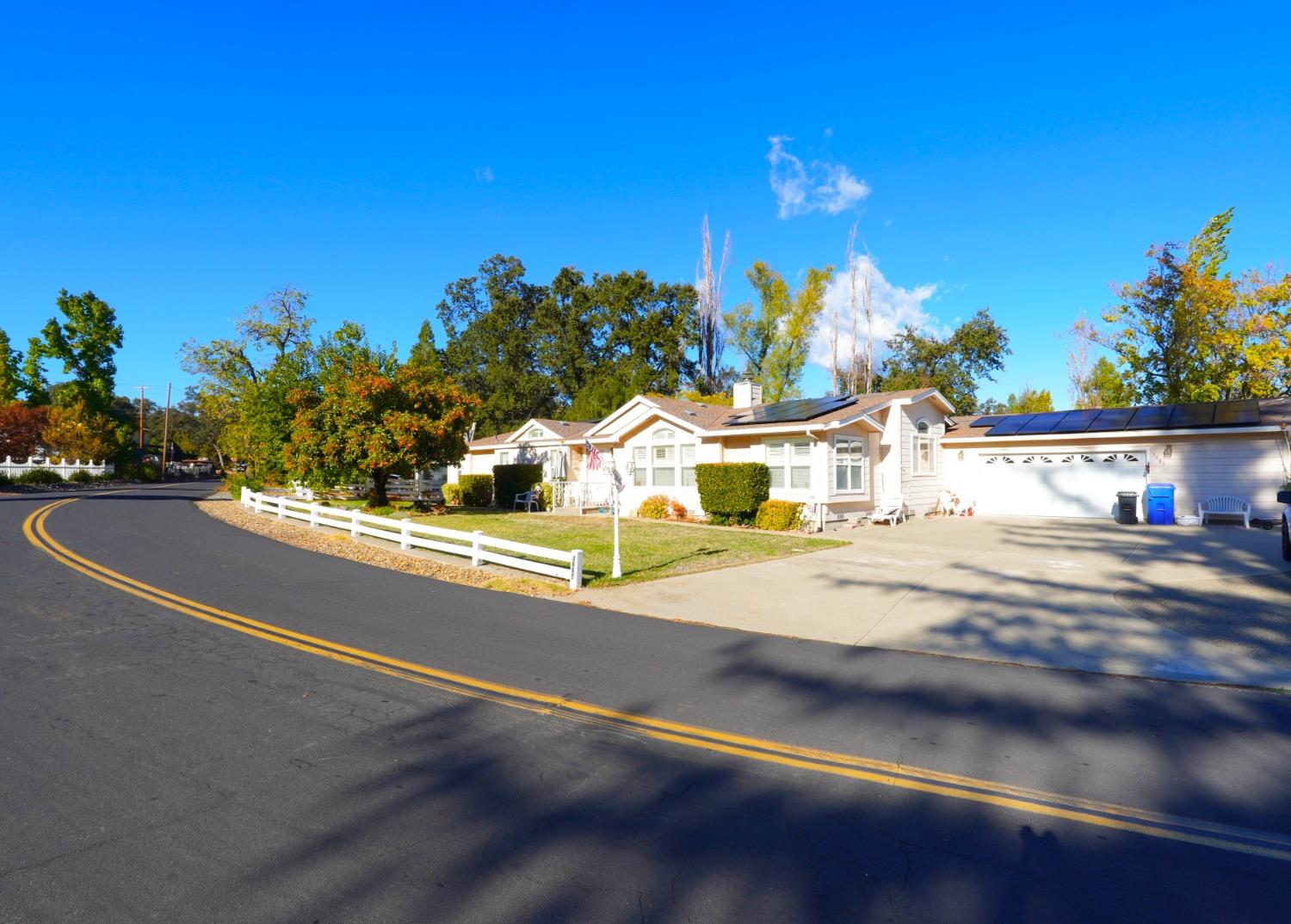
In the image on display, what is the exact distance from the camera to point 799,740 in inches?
195

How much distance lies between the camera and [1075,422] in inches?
860

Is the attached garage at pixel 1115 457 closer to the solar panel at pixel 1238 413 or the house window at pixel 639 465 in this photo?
the solar panel at pixel 1238 413

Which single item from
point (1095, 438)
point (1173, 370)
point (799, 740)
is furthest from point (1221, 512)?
point (799, 740)

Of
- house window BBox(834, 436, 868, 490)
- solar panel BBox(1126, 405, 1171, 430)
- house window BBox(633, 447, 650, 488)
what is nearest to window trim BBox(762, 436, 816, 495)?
house window BBox(834, 436, 868, 490)

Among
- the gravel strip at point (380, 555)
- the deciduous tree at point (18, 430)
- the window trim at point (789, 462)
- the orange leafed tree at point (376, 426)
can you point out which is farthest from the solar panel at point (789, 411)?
the deciduous tree at point (18, 430)

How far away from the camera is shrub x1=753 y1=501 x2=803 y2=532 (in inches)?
750

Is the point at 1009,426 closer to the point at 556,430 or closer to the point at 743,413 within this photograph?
the point at 743,413

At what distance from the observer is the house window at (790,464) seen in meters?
19.8

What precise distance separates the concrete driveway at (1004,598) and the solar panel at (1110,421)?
194 inches

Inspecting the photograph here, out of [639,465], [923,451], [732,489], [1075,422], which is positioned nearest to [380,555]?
[732,489]

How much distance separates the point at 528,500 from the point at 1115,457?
19.5 metres

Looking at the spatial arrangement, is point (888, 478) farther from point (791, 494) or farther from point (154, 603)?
point (154, 603)

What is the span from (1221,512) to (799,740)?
1992cm

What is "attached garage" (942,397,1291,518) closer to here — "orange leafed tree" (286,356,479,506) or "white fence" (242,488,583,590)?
"white fence" (242,488,583,590)
